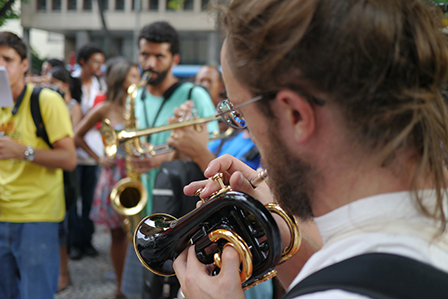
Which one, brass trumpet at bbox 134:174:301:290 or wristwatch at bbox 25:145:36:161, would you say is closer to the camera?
brass trumpet at bbox 134:174:301:290

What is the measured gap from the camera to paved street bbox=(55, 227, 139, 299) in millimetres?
4156

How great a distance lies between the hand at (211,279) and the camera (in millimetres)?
1027

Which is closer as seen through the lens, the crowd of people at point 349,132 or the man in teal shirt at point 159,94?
the crowd of people at point 349,132

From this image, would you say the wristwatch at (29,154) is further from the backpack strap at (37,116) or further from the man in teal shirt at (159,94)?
the man in teal shirt at (159,94)

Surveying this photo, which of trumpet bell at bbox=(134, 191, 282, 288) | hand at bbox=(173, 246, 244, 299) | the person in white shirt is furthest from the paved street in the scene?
hand at bbox=(173, 246, 244, 299)

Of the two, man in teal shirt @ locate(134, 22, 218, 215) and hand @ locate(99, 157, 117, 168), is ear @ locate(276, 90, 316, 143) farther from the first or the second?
hand @ locate(99, 157, 117, 168)

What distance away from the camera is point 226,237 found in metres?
1.08

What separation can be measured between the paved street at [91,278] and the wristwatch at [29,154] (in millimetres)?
1846

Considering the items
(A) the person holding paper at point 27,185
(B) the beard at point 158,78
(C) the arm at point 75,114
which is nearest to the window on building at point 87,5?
(C) the arm at point 75,114

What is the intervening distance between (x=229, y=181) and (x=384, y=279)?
28.7 inches

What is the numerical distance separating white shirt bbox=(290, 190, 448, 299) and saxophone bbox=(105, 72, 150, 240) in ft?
9.58

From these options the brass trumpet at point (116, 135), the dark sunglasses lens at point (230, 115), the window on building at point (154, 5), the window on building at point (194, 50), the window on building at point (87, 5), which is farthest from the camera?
the window on building at point (194, 50)

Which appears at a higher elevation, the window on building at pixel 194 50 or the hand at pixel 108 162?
the window on building at pixel 194 50

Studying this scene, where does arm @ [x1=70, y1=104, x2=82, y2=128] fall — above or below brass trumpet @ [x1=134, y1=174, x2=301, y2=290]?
above
